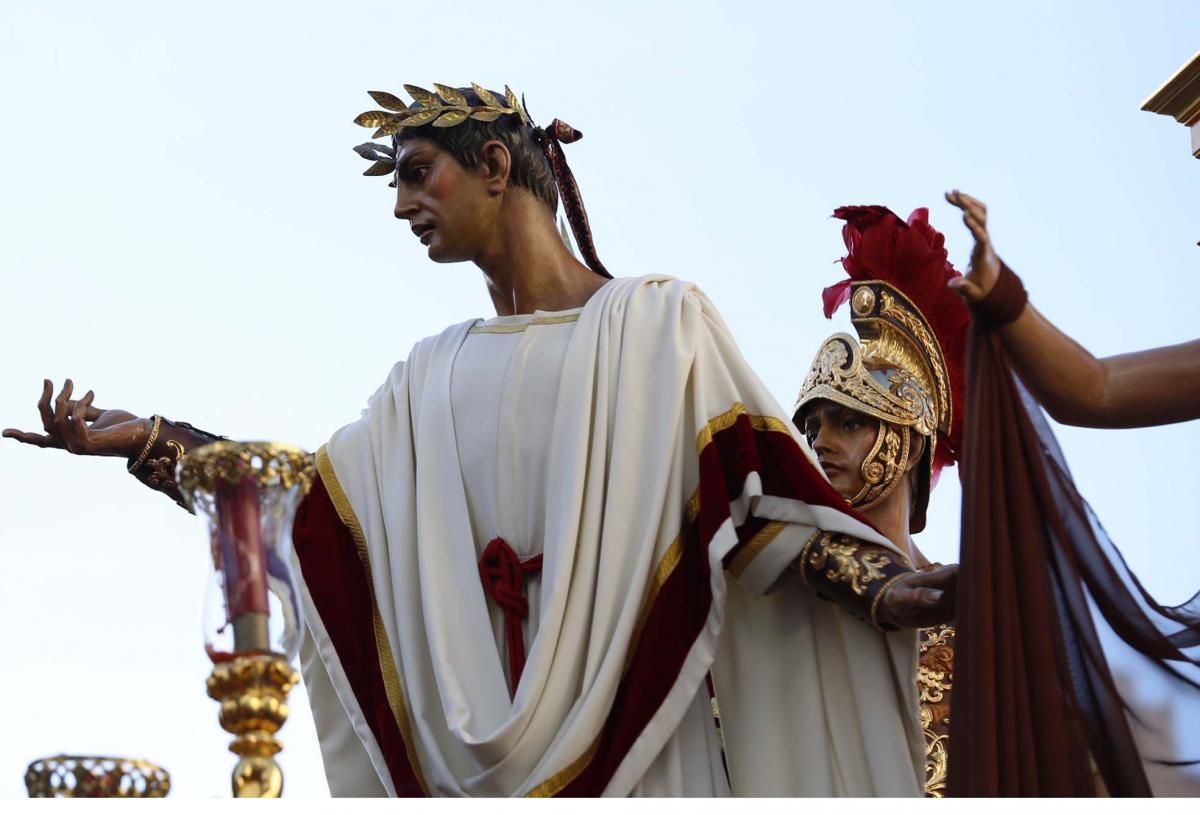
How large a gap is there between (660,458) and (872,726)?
0.68 m

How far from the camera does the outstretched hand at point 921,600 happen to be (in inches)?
176

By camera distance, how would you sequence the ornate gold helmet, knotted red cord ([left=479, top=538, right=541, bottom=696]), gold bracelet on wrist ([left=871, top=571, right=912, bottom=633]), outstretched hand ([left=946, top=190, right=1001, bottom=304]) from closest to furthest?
outstretched hand ([left=946, top=190, right=1001, bottom=304]) → gold bracelet on wrist ([left=871, top=571, right=912, bottom=633]) → knotted red cord ([left=479, top=538, right=541, bottom=696]) → the ornate gold helmet

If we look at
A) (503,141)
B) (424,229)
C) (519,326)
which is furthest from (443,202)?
(519,326)

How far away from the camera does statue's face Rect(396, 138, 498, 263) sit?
5266 millimetres

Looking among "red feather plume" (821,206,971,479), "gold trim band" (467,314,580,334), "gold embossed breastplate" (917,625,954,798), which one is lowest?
"gold embossed breastplate" (917,625,954,798)

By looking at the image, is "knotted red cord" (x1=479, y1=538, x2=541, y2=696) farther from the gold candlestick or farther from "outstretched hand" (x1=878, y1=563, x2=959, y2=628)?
the gold candlestick

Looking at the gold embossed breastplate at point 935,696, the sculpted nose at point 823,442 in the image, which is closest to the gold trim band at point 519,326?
the sculpted nose at point 823,442

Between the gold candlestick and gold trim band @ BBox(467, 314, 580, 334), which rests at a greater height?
gold trim band @ BBox(467, 314, 580, 334)

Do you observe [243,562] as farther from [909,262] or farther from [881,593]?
[909,262]

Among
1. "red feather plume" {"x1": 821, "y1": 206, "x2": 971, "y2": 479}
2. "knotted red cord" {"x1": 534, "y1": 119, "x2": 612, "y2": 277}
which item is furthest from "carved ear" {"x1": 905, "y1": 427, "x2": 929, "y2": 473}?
"knotted red cord" {"x1": 534, "y1": 119, "x2": 612, "y2": 277}

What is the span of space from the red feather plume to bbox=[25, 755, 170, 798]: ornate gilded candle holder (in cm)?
279

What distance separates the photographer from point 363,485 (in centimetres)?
516

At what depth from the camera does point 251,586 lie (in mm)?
3352
